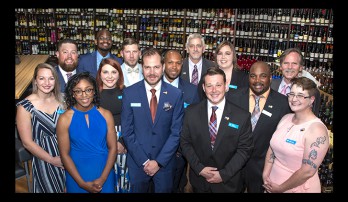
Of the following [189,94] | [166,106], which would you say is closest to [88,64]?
[189,94]

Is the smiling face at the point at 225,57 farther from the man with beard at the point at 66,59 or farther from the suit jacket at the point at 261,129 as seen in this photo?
the man with beard at the point at 66,59

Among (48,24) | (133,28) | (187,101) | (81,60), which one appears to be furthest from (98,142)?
(48,24)

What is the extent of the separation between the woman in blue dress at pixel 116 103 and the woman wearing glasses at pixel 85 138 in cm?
34

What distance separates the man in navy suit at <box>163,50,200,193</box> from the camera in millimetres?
3525

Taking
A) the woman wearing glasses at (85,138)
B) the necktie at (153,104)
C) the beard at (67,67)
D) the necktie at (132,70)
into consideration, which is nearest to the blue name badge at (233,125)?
the necktie at (153,104)

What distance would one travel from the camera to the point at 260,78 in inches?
123

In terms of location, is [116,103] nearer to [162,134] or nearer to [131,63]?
[162,134]

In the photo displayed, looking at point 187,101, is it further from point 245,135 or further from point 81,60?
point 81,60

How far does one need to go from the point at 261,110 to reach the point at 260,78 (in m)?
0.31

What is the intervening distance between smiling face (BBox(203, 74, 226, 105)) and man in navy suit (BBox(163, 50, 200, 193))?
0.70 metres

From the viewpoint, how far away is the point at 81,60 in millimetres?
4703

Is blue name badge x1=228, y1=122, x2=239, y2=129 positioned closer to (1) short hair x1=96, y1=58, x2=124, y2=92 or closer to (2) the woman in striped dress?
(1) short hair x1=96, y1=58, x2=124, y2=92

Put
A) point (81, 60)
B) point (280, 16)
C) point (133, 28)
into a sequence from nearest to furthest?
point (81, 60)
point (280, 16)
point (133, 28)
